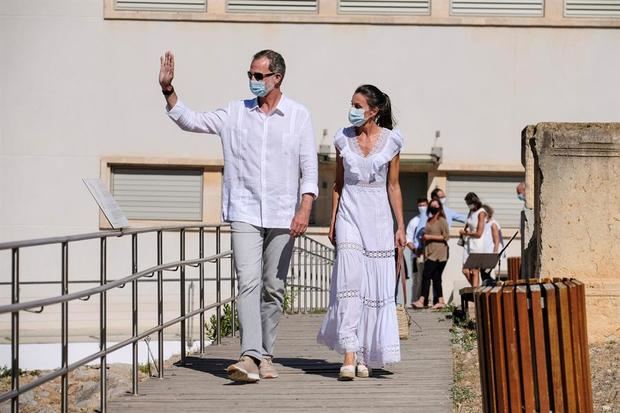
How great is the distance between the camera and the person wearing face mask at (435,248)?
2095 cm

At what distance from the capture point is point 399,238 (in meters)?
10.3

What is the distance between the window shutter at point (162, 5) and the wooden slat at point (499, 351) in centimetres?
2313

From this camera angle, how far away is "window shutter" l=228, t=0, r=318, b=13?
1167 inches

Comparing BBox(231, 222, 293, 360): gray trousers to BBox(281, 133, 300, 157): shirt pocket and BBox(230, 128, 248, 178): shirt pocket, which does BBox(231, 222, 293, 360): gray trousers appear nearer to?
BBox(230, 128, 248, 178): shirt pocket

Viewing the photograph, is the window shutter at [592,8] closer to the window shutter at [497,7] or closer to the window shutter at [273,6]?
the window shutter at [497,7]

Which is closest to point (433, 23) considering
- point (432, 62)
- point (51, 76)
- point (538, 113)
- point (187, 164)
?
point (432, 62)

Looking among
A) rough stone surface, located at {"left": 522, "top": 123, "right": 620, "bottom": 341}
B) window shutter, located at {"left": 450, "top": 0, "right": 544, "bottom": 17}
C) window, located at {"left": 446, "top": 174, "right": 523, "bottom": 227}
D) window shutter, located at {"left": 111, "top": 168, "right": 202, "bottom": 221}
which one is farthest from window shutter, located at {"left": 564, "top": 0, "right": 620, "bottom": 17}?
rough stone surface, located at {"left": 522, "top": 123, "right": 620, "bottom": 341}

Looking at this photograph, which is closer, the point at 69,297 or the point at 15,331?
the point at 15,331

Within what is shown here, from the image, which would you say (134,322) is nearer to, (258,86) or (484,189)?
(258,86)

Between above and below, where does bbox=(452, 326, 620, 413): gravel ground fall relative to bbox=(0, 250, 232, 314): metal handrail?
below

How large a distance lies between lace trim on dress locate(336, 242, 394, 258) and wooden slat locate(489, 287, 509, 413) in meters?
3.11

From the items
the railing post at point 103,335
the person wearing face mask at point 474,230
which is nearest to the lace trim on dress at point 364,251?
the railing post at point 103,335

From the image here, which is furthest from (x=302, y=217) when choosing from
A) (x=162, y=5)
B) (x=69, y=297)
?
(x=162, y=5)

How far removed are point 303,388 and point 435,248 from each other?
1147cm
